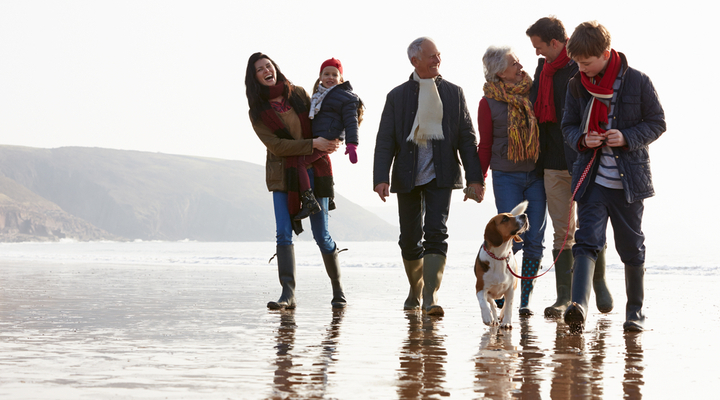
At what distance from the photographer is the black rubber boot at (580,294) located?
13.0 feet

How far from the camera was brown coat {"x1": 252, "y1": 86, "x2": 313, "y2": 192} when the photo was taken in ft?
18.7

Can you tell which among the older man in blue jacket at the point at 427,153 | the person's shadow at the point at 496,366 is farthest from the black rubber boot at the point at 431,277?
the person's shadow at the point at 496,366

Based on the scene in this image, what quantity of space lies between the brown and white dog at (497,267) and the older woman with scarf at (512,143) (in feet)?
2.24

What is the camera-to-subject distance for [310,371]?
2967 mm

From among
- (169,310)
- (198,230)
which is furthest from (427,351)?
(198,230)

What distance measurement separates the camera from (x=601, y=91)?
4.14 m

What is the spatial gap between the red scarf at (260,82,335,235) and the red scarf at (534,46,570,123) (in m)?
1.81

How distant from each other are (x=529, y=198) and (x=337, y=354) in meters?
2.40

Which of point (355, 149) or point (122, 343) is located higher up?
point (355, 149)

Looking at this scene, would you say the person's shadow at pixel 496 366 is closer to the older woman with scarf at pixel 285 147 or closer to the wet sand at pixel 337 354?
the wet sand at pixel 337 354

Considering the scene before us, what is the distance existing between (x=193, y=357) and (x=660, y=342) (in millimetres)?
2495

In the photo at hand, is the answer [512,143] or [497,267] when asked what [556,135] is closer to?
[512,143]

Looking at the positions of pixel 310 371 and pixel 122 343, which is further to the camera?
pixel 122 343

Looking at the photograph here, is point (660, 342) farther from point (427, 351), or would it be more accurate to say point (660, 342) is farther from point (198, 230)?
point (198, 230)
